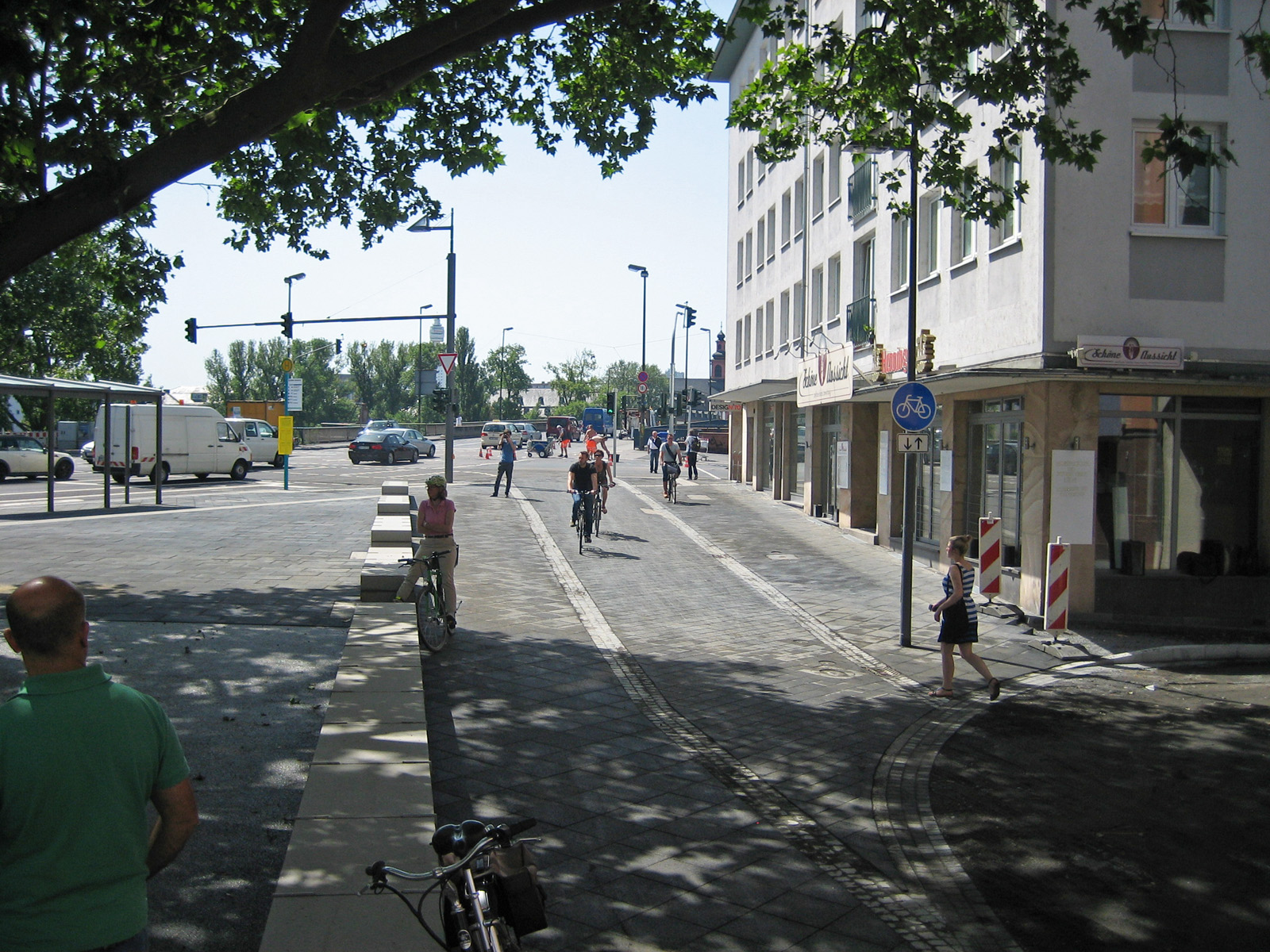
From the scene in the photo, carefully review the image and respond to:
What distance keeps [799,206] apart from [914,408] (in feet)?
56.8

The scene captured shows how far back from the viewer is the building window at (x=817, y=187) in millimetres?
26000

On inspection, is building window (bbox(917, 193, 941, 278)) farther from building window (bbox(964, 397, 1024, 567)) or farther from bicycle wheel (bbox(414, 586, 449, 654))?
bicycle wheel (bbox(414, 586, 449, 654))

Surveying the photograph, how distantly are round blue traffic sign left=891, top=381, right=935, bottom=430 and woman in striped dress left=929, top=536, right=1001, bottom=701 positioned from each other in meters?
2.69

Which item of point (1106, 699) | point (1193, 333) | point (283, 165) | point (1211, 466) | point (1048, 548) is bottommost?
point (1106, 699)

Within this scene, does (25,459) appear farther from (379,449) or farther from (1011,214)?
(1011,214)

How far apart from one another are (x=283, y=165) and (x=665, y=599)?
7.03 m

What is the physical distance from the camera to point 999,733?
866cm

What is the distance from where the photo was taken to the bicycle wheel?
33.4ft

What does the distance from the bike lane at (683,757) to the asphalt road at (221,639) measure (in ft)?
3.37

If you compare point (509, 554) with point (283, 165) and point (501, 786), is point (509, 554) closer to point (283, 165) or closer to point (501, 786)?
point (283, 165)

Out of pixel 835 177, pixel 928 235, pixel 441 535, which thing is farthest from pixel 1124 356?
pixel 835 177

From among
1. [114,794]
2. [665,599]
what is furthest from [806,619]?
[114,794]

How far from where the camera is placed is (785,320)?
31.0 metres

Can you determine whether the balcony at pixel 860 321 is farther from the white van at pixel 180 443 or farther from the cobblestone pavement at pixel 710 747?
the white van at pixel 180 443
